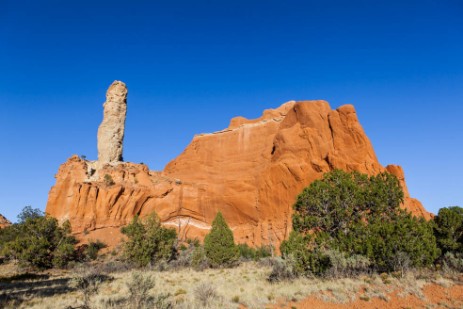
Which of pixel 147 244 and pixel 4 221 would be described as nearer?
pixel 147 244

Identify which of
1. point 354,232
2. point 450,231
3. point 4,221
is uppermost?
point 4,221

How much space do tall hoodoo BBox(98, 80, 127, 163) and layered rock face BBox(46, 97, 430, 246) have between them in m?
3.81

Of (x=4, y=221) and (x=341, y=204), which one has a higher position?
(x=4, y=221)

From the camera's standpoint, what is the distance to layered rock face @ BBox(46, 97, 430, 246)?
1869 inches

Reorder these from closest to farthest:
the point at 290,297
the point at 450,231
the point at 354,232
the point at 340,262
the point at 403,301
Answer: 1. the point at 403,301
2. the point at 290,297
3. the point at 340,262
4. the point at 354,232
5. the point at 450,231

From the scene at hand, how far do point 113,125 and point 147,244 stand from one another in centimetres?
3665

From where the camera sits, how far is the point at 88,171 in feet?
183

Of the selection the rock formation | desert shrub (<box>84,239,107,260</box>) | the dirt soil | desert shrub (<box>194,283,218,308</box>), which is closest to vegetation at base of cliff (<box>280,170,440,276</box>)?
the dirt soil

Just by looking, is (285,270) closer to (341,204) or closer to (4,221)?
(341,204)

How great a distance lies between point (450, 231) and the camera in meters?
22.5

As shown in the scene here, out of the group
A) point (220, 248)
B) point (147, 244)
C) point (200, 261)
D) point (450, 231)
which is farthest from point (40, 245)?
point (450, 231)

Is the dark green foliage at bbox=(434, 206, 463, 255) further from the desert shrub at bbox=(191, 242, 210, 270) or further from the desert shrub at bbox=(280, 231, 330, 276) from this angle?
the desert shrub at bbox=(191, 242, 210, 270)

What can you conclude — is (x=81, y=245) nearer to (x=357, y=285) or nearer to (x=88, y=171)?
(x=88, y=171)

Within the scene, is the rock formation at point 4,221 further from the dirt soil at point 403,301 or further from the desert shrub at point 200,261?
the dirt soil at point 403,301
